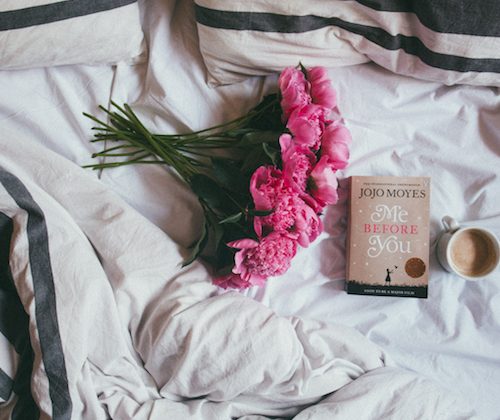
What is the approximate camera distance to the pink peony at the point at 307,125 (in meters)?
0.80

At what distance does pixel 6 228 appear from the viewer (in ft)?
2.92

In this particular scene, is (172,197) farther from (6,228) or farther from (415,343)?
(415,343)

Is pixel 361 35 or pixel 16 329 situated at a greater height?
pixel 361 35

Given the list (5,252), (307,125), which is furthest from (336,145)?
(5,252)

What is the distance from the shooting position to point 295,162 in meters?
0.78

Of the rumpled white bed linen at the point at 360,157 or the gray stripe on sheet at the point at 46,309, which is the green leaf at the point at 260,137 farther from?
the gray stripe on sheet at the point at 46,309

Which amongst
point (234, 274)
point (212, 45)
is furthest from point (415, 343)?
point (212, 45)

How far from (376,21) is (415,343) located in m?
0.55

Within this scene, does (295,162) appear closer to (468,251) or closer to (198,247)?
(198,247)

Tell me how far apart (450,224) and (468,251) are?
0.05 m

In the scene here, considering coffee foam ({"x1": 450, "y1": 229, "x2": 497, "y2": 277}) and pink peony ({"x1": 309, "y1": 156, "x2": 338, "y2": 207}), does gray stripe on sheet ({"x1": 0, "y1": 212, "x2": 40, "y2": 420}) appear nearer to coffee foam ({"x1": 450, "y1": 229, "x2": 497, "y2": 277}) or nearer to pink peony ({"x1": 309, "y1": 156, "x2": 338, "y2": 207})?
pink peony ({"x1": 309, "y1": 156, "x2": 338, "y2": 207})

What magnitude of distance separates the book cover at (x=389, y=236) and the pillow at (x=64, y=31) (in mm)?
470

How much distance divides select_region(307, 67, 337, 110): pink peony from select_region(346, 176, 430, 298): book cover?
0.16 meters

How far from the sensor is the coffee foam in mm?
937
